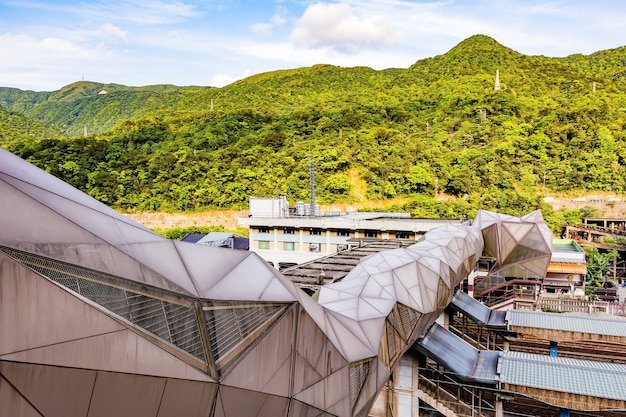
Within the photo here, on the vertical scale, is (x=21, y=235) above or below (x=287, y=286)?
above

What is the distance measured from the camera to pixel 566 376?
37.4 feet

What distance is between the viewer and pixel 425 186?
48344 mm

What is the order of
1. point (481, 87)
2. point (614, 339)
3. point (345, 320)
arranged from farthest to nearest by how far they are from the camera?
point (481, 87) < point (614, 339) < point (345, 320)

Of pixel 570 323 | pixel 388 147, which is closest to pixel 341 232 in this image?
pixel 570 323

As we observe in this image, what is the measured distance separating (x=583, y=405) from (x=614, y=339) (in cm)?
600

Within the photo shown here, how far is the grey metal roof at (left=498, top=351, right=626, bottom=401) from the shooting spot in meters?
10.8

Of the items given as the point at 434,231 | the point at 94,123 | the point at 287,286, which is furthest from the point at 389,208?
the point at 94,123

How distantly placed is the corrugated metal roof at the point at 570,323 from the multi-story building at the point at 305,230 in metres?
11.9

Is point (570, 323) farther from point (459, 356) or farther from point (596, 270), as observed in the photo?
point (596, 270)

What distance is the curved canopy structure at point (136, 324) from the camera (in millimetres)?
3422

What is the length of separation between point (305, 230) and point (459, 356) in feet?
62.8

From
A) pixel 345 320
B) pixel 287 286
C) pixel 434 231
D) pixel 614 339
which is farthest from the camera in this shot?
pixel 434 231

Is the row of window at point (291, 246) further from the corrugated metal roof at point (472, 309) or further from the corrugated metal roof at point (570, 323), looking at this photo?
the corrugated metal roof at point (570, 323)

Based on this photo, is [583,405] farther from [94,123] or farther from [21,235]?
[94,123]
